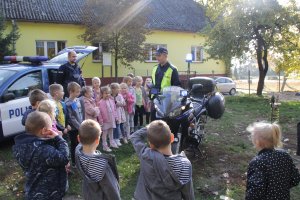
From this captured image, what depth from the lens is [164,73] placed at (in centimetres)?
641

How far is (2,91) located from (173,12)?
83.2ft

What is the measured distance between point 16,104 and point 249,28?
15037mm

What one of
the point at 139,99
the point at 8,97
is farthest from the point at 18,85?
the point at 139,99

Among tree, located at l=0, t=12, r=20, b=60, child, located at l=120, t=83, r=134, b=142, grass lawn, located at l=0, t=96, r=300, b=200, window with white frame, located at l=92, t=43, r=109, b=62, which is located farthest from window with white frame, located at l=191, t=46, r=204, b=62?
child, located at l=120, t=83, r=134, b=142

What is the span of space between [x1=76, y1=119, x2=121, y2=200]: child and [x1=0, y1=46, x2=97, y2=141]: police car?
425 cm

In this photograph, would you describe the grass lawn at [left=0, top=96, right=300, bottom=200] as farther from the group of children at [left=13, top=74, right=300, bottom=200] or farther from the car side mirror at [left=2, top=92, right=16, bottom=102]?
the group of children at [left=13, top=74, right=300, bottom=200]

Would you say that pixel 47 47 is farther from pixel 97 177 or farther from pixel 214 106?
pixel 97 177

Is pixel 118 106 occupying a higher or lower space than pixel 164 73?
lower

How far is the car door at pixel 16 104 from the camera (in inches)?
276

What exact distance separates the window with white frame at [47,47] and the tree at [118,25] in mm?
1712

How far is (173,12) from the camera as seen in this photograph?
30781 mm

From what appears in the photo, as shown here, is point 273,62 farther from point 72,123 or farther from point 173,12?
point 72,123

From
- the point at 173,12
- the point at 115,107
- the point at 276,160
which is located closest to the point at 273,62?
the point at 173,12

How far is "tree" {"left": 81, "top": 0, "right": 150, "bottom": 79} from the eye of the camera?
22359 millimetres
